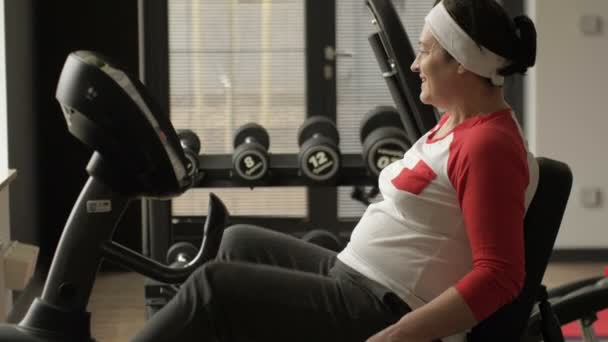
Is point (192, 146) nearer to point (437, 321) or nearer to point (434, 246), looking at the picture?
→ point (434, 246)

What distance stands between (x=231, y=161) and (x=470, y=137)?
2002mm

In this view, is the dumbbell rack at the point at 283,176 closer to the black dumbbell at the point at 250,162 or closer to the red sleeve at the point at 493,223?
the black dumbbell at the point at 250,162

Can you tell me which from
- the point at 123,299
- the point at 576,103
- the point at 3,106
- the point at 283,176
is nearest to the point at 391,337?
the point at 283,176

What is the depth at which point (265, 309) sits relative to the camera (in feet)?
5.07

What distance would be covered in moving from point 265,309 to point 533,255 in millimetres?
415

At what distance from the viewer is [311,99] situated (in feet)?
16.1

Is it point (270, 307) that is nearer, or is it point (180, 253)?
point (270, 307)

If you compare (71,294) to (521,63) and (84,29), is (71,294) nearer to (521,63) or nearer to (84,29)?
(521,63)

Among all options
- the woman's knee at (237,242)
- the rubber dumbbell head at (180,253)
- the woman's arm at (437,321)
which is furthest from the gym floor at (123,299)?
the woman's arm at (437,321)

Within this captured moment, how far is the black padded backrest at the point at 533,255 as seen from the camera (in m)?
1.58

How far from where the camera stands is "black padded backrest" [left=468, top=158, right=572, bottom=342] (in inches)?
62.3

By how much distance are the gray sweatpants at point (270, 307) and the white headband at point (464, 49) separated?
1.21 feet

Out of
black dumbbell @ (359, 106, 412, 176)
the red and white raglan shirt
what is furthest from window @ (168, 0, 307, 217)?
the red and white raglan shirt

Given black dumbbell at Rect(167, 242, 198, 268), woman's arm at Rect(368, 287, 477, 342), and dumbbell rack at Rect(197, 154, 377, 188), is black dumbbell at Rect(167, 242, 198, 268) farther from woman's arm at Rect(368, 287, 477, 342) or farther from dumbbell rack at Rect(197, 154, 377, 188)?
woman's arm at Rect(368, 287, 477, 342)
